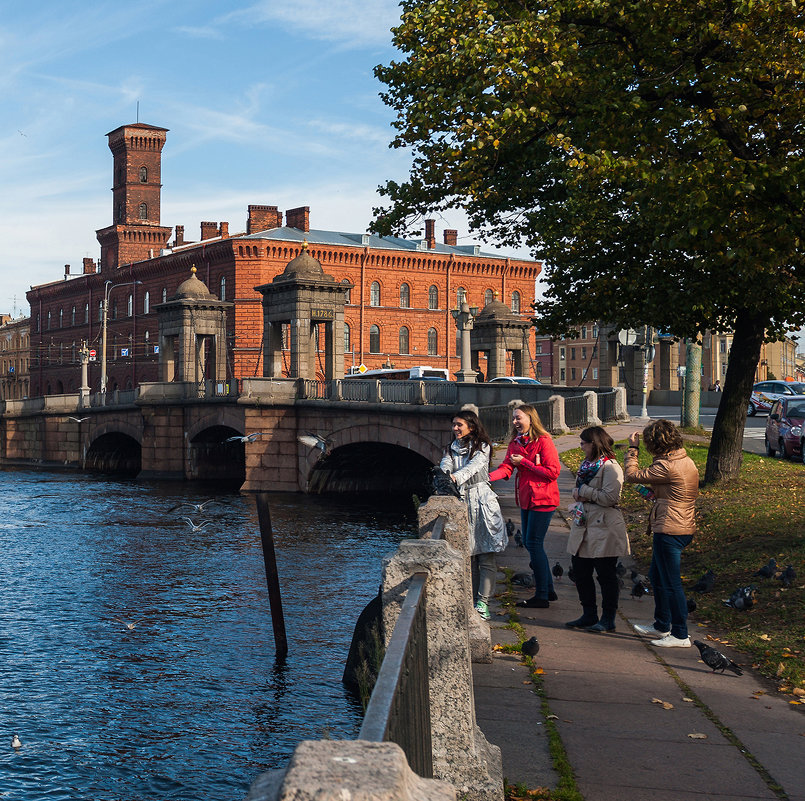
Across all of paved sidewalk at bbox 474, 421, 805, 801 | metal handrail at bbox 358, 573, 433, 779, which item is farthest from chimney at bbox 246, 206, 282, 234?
metal handrail at bbox 358, 573, 433, 779

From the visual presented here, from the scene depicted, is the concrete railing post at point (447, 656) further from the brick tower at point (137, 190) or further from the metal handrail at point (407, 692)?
the brick tower at point (137, 190)

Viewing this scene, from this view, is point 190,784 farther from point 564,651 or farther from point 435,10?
point 435,10

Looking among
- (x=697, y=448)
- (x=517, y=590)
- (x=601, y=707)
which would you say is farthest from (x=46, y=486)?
(x=601, y=707)

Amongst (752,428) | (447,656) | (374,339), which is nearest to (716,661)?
(447,656)

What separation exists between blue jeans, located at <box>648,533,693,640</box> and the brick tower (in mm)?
84403

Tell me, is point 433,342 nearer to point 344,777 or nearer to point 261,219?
point 261,219

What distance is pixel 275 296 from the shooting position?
41.2m

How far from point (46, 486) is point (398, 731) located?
1640 inches

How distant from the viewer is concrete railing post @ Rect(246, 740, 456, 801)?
5.75 ft

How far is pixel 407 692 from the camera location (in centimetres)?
311

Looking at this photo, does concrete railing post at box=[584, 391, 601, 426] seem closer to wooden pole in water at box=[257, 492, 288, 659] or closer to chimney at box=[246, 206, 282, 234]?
wooden pole in water at box=[257, 492, 288, 659]

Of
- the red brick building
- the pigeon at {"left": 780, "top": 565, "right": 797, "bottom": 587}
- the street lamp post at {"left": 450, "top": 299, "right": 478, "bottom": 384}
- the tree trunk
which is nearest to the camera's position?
the pigeon at {"left": 780, "top": 565, "right": 797, "bottom": 587}

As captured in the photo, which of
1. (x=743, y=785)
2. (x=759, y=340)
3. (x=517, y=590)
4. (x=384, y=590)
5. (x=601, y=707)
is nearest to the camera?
(x=384, y=590)

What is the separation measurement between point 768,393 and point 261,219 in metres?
42.7
